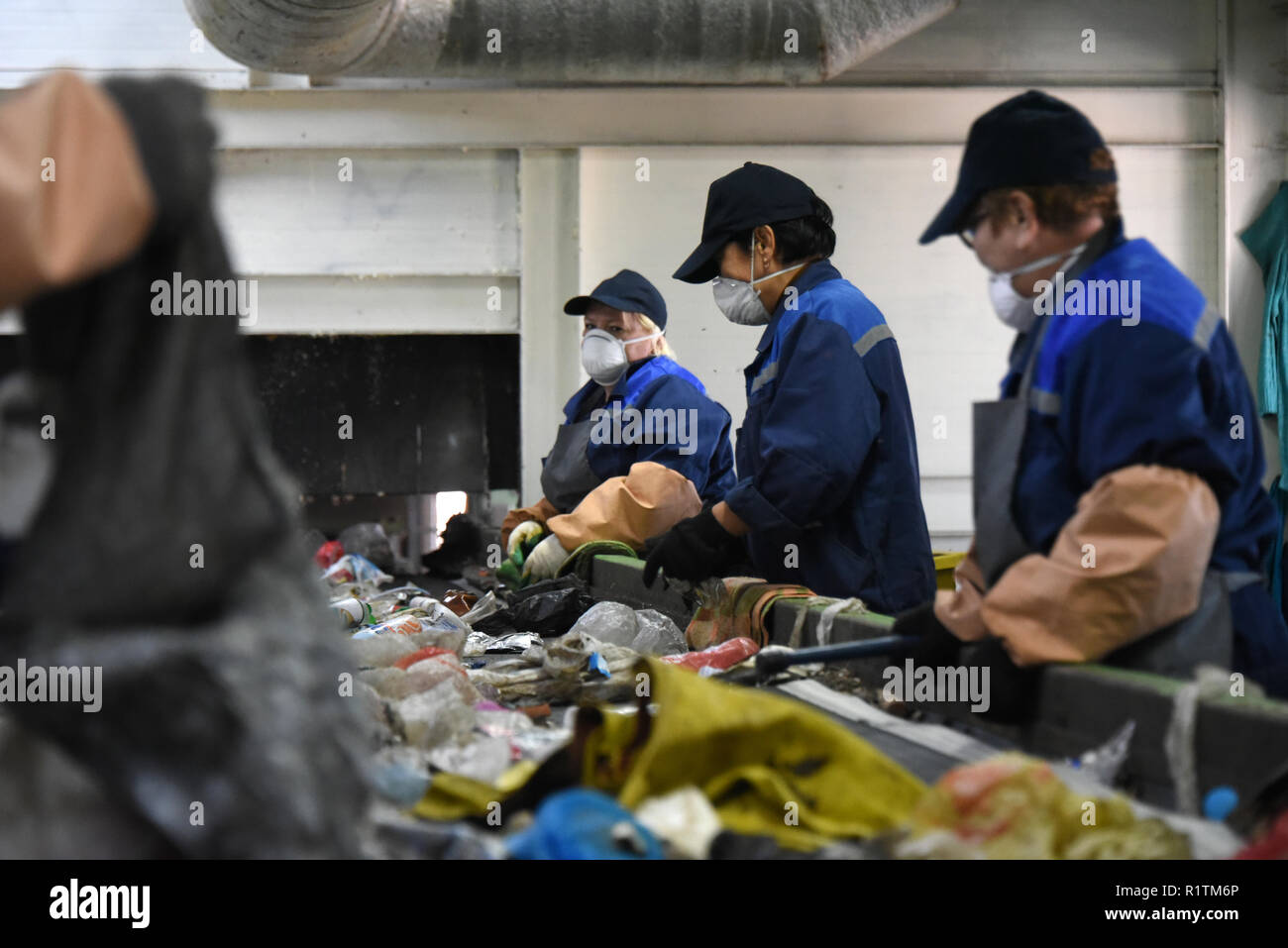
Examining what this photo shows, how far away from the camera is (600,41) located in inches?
252

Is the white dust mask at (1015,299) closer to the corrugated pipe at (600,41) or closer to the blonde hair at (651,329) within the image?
the blonde hair at (651,329)

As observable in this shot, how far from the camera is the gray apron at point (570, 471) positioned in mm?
5465

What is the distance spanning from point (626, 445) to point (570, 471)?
1.37 feet

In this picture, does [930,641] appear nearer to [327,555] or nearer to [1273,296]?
[327,555]

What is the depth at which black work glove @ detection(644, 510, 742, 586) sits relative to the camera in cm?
354

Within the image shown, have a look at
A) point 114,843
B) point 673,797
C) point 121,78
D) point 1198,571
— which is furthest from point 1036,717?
point 121,78

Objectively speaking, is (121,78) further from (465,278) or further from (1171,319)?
(465,278)

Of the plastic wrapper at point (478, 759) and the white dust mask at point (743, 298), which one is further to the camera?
the white dust mask at point (743, 298)

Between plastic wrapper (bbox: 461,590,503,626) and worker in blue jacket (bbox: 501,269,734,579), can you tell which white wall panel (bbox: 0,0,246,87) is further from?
plastic wrapper (bbox: 461,590,503,626)

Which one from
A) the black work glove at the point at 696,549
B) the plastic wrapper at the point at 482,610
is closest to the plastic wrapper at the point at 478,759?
the black work glove at the point at 696,549

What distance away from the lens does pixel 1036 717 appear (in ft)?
7.02

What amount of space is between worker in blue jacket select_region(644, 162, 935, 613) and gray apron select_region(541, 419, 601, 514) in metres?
1.78

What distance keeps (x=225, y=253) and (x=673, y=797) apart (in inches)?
33.5

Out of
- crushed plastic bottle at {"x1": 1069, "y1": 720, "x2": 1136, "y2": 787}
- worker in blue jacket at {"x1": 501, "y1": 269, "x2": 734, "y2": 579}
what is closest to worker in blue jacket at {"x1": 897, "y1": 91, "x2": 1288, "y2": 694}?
crushed plastic bottle at {"x1": 1069, "y1": 720, "x2": 1136, "y2": 787}
